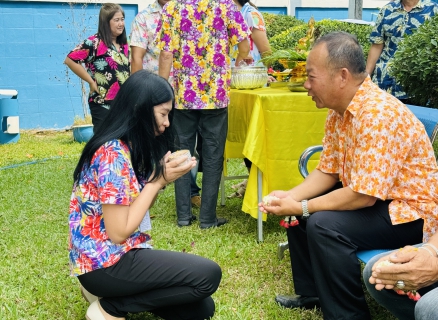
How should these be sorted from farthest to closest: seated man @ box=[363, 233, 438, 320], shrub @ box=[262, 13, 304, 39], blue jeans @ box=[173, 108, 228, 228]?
shrub @ box=[262, 13, 304, 39] < blue jeans @ box=[173, 108, 228, 228] < seated man @ box=[363, 233, 438, 320]

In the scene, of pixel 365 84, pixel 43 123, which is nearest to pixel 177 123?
pixel 365 84

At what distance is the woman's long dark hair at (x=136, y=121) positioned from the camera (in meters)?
2.72

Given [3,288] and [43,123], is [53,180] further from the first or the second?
[43,123]

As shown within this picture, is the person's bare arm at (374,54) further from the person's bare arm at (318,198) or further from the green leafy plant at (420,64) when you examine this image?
the person's bare arm at (318,198)

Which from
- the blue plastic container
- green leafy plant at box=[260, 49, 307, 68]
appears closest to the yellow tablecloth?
green leafy plant at box=[260, 49, 307, 68]

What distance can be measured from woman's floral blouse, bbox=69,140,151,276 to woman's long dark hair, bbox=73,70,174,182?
39mm

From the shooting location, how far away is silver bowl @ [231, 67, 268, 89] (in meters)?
4.75

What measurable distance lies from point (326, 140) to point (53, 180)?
167 inches

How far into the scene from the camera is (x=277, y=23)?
1185 centimetres

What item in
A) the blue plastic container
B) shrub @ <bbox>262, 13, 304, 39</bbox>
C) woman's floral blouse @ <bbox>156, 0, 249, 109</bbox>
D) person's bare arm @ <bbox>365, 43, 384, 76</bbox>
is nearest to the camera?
woman's floral blouse @ <bbox>156, 0, 249, 109</bbox>

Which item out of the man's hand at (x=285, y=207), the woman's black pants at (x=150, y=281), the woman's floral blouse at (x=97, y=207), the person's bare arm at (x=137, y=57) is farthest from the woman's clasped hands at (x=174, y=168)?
the person's bare arm at (x=137, y=57)

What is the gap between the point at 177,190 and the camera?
4938 millimetres

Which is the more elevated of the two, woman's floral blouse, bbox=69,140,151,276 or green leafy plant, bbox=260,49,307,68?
green leafy plant, bbox=260,49,307,68

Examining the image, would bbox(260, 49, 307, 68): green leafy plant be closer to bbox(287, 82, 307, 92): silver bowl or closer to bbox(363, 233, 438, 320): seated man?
bbox(287, 82, 307, 92): silver bowl
